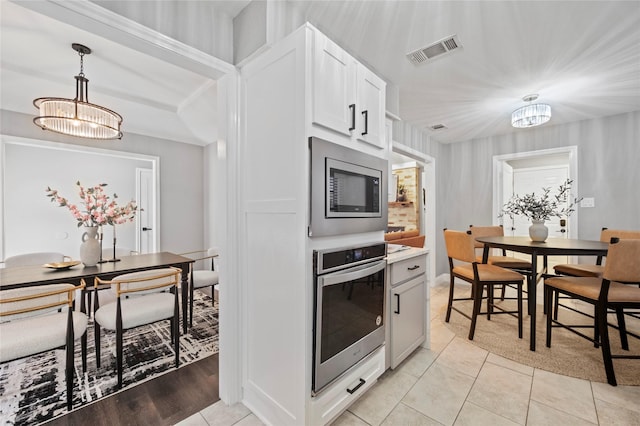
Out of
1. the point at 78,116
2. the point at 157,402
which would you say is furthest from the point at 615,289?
the point at 78,116

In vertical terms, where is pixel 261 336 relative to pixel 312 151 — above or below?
below

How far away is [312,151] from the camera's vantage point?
1.32 m

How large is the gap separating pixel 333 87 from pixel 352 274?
1.05m

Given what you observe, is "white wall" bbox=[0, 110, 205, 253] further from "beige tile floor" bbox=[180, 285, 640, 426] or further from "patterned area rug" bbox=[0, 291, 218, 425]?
"beige tile floor" bbox=[180, 285, 640, 426]

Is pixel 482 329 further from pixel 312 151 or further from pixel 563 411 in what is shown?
pixel 312 151

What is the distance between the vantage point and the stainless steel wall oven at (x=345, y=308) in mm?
1393

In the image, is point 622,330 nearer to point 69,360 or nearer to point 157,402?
point 157,402

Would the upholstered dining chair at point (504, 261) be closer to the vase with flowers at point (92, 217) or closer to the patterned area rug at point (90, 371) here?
the patterned area rug at point (90, 371)

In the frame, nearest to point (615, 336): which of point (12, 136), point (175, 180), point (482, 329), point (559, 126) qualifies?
point (482, 329)

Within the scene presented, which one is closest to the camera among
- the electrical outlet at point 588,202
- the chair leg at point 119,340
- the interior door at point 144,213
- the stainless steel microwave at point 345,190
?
the stainless steel microwave at point 345,190

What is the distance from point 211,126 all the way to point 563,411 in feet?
14.6

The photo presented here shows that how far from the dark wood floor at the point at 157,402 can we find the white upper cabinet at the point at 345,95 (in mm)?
1910

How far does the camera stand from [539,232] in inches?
113

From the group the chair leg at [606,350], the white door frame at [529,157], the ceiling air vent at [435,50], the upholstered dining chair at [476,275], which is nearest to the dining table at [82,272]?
the upholstered dining chair at [476,275]
